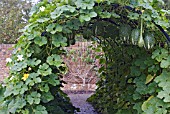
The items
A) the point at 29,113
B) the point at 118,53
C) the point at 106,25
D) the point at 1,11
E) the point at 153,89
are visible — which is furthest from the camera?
the point at 1,11

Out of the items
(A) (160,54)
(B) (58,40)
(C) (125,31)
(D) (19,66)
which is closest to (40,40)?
(B) (58,40)

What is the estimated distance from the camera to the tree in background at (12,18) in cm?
888

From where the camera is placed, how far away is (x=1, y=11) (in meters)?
9.44

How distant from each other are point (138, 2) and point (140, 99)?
823 mm

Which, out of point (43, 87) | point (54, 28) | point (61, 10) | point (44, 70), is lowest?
point (43, 87)

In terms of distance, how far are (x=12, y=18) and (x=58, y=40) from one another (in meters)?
7.68

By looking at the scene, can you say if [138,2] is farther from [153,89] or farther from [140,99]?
[140,99]

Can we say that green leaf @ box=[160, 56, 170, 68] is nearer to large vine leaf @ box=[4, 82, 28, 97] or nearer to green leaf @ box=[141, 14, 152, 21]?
green leaf @ box=[141, 14, 152, 21]

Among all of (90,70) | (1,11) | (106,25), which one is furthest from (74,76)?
(106,25)

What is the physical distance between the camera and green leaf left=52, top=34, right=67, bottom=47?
6.21 feet

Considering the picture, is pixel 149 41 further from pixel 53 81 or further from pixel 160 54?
pixel 53 81

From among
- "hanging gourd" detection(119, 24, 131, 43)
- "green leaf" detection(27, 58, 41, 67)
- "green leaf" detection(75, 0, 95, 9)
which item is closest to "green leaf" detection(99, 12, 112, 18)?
"green leaf" detection(75, 0, 95, 9)

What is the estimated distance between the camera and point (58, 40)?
6.27 feet

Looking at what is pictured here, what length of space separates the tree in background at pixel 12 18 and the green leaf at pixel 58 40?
6914 millimetres
